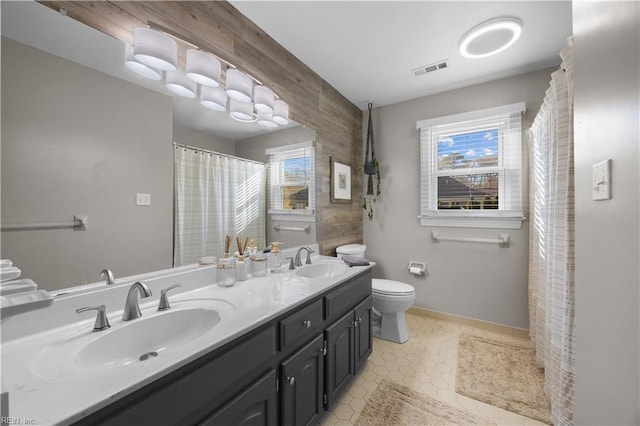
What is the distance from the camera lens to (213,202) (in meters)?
1.52

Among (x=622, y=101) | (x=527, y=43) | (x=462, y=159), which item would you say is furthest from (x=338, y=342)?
(x=527, y=43)

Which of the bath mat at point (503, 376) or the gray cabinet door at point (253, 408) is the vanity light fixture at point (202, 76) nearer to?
the gray cabinet door at point (253, 408)

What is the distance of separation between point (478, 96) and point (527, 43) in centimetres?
60

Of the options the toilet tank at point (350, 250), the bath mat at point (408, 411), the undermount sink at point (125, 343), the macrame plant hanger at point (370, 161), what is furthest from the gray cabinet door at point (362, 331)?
the macrame plant hanger at point (370, 161)

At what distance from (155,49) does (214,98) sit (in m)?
0.35

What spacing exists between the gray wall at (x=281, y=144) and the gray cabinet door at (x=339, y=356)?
0.77 m

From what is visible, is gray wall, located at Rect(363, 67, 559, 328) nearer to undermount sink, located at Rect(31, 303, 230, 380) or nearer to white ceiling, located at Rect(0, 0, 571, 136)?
white ceiling, located at Rect(0, 0, 571, 136)

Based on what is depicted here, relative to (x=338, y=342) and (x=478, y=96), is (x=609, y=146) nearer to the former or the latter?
(x=338, y=342)

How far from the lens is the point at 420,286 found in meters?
2.81

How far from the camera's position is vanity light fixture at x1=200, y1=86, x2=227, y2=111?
56.7 inches

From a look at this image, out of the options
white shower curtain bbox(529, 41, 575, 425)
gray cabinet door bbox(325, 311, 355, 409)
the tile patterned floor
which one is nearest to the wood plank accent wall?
gray cabinet door bbox(325, 311, 355, 409)

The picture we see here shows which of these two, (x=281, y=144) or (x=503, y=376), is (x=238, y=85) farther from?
(x=503, y=376)

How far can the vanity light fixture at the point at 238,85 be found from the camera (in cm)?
155

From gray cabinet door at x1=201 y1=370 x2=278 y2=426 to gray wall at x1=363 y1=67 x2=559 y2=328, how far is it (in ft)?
7.26
